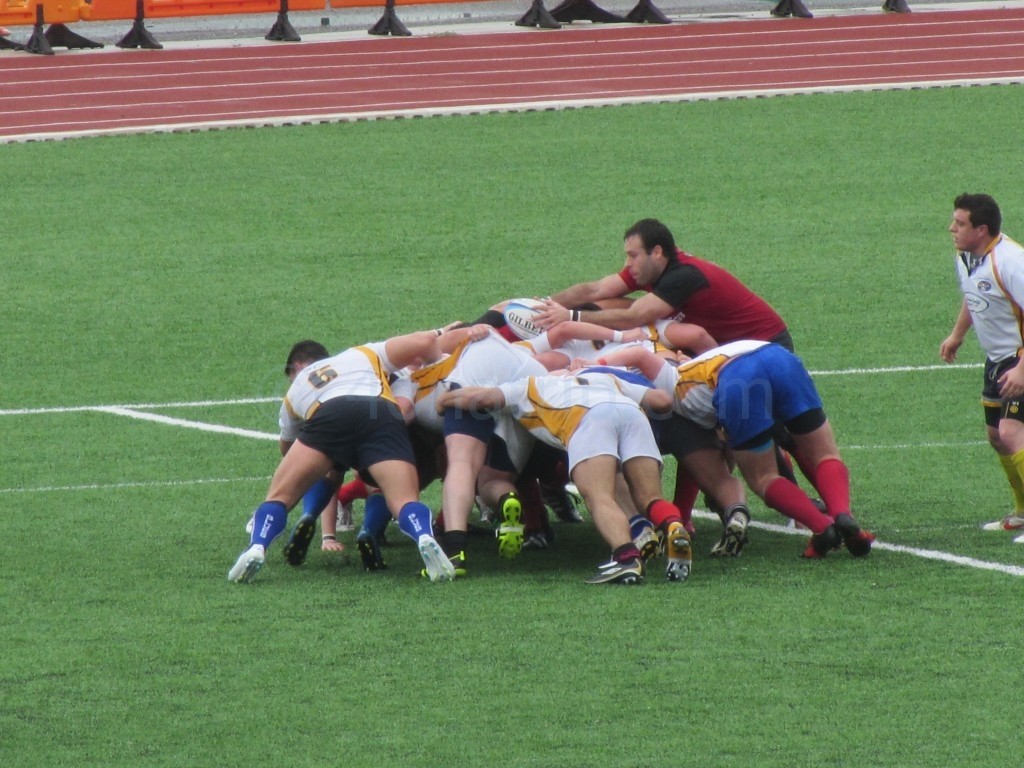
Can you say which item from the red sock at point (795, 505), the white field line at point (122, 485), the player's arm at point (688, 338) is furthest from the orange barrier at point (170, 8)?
the red sock at point (795, 505)

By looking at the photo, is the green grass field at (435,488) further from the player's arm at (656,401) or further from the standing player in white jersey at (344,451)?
the player's arm at (656,401)

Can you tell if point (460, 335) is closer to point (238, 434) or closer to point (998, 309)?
point (998, 309)

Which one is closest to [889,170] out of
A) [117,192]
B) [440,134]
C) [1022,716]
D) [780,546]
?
[440,134]

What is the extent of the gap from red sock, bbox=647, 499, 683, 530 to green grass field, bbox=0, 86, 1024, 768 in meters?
0.32

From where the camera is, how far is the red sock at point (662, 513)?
26.3ft

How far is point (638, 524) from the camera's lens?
321 inches

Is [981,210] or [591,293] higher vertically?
[981,210]

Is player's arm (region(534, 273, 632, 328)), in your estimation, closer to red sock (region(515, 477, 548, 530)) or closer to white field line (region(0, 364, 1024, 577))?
red sock (region(515, 477, 548, 530))

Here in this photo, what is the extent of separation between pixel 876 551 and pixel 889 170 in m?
11.7

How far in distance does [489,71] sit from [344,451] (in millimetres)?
17408

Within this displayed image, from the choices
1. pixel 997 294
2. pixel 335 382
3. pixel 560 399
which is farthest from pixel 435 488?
pixel 997 294

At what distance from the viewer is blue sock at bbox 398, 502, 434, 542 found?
8.01 meters

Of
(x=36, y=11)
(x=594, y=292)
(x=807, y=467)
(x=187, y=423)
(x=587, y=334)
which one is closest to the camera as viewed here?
(x=807, y=467)

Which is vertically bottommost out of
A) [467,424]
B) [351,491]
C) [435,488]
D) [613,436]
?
[435,488]
